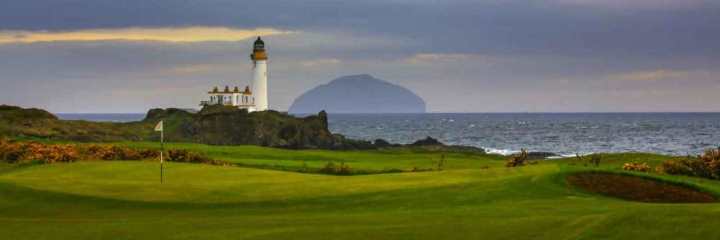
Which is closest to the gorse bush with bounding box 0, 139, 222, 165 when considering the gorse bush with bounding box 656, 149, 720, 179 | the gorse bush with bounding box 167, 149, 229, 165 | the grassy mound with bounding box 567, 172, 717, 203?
the gorse bush with bounding box 167, 149, 229, 165

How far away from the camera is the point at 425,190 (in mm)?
22984

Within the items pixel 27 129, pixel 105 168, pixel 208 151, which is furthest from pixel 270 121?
pixel 105 168

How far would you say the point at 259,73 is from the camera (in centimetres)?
11031

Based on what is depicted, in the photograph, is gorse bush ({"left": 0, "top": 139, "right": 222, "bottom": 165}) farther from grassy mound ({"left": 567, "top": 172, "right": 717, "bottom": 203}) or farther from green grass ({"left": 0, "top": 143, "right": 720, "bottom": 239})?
grassy mound ({"left": 567, "top": 172, "right": 717, "bottom": 203})

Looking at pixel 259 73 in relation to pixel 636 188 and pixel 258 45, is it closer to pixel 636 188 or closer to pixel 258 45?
pixel 258 45

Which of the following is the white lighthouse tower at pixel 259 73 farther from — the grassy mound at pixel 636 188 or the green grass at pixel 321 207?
the grassy mound at pixel 636 188

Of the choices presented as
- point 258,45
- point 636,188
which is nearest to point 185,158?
point 636,188

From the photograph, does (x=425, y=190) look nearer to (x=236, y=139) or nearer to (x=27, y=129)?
(x=27, y=129)

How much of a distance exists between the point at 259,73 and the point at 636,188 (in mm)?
89491

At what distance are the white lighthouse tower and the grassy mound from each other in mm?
87943

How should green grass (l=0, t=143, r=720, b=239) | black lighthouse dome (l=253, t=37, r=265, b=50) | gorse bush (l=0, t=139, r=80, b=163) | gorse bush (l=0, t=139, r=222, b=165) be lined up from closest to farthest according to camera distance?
1. green grass (l=0, t=143, r=720, b=239)
2. gorse bush (l=0, t=139, r=80, b=163)
3. gorse bush (l=0, t=139, r=222, b=165)
4. black lighthouse dome (l=253, t=37, r=265, b=50)

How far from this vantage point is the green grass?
1346 centimetres

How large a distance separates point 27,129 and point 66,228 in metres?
58.4

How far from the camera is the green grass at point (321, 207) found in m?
13.5
